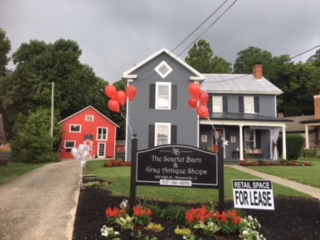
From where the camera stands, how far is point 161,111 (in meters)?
20.4

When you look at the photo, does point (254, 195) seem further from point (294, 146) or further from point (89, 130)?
point (89, 130)

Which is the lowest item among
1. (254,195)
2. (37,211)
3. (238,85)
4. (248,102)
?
(37,211)

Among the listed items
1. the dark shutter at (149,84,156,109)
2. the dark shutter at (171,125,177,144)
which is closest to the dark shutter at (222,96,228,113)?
the dark shutter at (171,125,177,144)

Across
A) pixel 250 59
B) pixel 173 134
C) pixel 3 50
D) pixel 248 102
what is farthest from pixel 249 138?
pixel 3 50

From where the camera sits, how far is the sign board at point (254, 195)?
575cm

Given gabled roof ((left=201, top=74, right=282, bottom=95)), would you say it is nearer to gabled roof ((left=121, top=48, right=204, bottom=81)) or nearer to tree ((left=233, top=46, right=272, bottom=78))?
gabled roof ((left=121, top=48, right=204, bottom=81))

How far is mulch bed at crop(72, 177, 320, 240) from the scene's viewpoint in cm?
545

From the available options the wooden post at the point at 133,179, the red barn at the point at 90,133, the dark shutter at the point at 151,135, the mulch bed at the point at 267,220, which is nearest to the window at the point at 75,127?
the red barn at the point at 90,133

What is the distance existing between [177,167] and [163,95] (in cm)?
1452

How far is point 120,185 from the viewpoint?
397 inches

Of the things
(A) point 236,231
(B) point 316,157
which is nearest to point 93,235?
(A) point 236,231

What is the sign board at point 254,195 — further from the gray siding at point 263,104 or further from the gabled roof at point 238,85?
the gray siding at point 263,104

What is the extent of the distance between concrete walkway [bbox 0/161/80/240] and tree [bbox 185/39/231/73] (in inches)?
1349

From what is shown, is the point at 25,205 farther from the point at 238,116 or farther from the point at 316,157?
the point at 316,157
